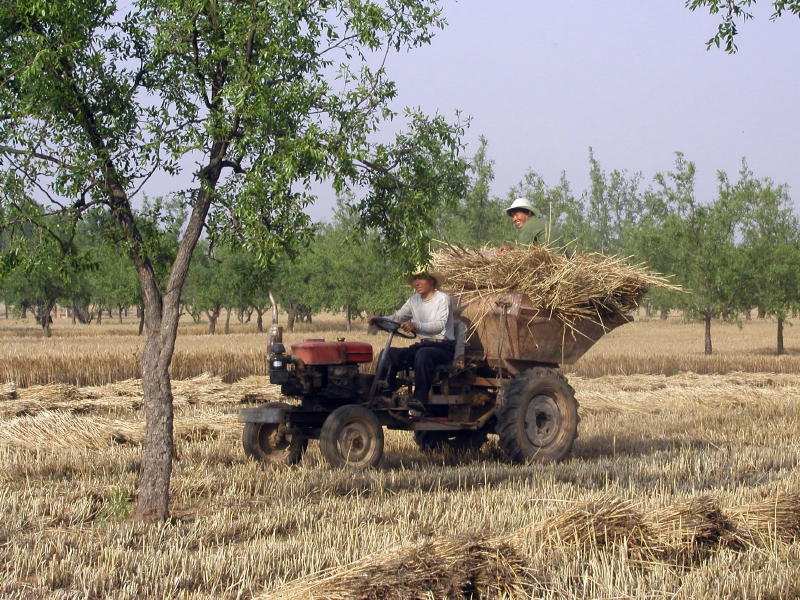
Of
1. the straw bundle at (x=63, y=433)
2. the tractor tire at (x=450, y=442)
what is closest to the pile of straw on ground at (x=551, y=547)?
the tractor tire at (x=450, y=442)

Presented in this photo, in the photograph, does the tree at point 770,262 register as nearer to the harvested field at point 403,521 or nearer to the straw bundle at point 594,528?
the harvested field at point 403,521

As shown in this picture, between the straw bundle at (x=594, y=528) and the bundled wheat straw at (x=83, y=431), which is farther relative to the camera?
the bundled wheat straw at (x=83, y=431)

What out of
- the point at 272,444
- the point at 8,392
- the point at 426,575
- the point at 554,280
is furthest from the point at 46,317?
the point at 426,575

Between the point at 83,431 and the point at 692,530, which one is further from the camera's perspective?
the point at 83,431

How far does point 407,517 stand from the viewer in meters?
6.93

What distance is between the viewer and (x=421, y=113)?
760 centimetres

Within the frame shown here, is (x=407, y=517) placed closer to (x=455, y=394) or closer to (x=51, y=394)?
(x=455, y=394)

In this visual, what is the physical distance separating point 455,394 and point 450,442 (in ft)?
4.01

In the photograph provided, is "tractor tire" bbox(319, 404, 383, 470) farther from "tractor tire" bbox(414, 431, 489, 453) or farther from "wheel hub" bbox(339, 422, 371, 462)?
"tractor tire" bbox(414, 431, 489, 453)

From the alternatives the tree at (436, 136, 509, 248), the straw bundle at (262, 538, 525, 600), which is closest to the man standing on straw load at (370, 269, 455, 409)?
the straw bundle at (262, 538, 525, 600)

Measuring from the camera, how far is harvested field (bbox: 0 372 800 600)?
502cm

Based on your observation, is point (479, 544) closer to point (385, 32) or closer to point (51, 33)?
point (385, 32)

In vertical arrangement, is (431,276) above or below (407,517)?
above

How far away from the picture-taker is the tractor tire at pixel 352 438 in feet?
28.4
